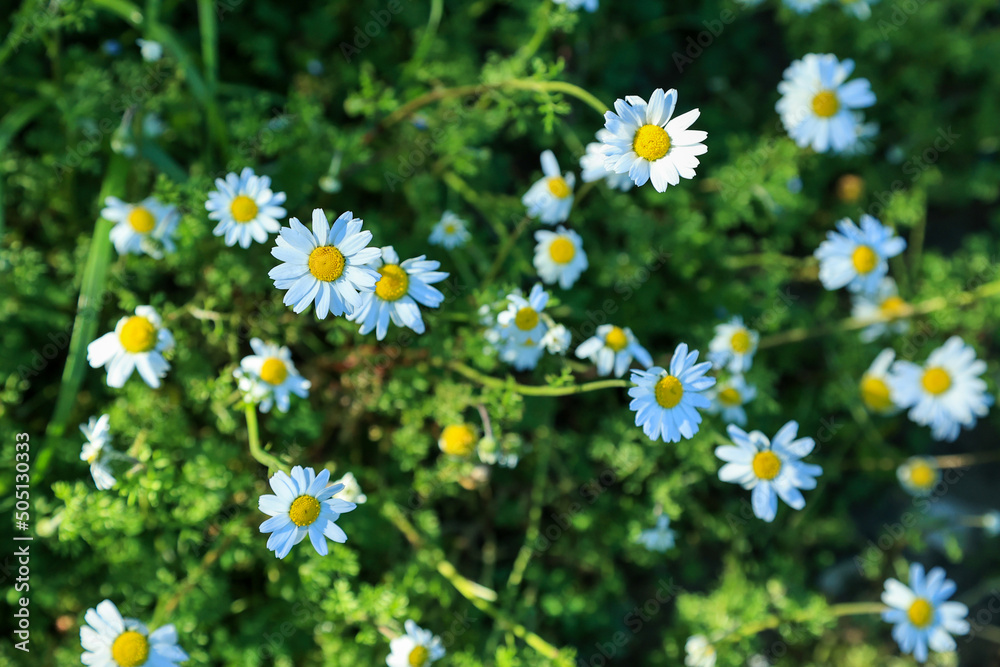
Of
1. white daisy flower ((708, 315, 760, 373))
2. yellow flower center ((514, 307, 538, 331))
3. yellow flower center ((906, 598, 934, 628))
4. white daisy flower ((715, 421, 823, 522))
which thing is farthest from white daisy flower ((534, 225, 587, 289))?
yellow flower center ((906, 598, 934, 628))

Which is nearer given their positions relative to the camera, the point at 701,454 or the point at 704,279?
the point at 701,454

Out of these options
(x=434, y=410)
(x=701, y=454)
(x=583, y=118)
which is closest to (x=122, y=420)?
(x=434, y=410)

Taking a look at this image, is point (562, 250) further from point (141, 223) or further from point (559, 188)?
point (141, 223)

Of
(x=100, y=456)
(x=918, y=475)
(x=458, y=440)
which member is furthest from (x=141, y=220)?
(x=918, y=475)

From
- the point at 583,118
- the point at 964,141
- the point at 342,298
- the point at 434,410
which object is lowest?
the point at 434,410

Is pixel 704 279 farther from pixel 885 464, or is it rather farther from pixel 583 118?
pixel 885 464

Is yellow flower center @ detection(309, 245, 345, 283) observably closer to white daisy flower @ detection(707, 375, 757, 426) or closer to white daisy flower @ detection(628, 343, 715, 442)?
white daisy flower @ detection(628, 343, 715, 442)

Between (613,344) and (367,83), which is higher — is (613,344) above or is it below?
below
